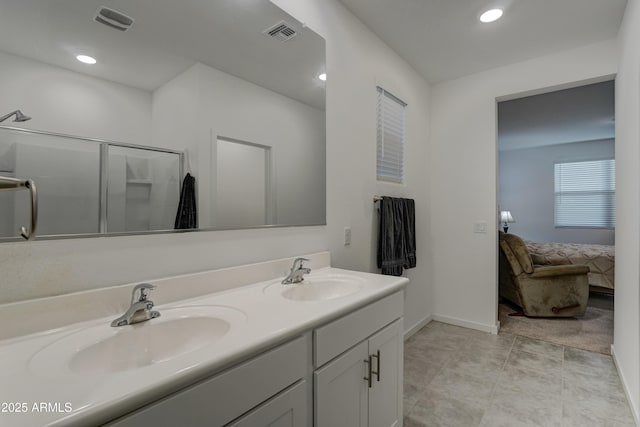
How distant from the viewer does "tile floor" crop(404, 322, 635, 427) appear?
1.71 meters

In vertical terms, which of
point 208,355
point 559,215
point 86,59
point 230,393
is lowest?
point 230,393

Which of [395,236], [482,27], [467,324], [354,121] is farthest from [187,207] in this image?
[467,324]

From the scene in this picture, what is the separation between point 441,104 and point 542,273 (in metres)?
2.03

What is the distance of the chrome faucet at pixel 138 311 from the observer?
0.93m

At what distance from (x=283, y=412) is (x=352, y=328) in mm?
388

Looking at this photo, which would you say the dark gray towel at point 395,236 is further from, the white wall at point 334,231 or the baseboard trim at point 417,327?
the baseboard trim at point 417,327

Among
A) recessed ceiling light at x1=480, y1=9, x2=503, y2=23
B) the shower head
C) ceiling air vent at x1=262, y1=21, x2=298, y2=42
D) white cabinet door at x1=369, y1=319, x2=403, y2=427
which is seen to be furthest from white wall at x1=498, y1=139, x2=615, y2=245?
the shower head

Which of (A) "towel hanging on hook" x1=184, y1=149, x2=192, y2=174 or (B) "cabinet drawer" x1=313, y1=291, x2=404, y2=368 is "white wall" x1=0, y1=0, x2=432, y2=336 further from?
(B) "cabinet drawer" x1=313, y1=291, x2=404, y2=368

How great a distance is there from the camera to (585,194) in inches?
230

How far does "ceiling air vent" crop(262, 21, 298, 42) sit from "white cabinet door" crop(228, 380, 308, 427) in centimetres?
159

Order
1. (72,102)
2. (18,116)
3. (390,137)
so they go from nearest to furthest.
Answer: (18,116)
(72,102)
(390,137)

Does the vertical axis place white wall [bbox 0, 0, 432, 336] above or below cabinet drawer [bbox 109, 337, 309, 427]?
above

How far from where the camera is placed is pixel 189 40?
4.12ft

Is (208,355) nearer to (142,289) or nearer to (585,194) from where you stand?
(142,289)
